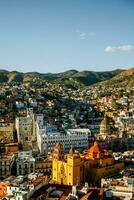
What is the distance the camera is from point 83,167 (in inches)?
633

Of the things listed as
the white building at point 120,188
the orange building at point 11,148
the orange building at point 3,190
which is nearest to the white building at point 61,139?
the orange building at point 11,148

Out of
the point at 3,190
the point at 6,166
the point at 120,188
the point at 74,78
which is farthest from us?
the point at 74,78

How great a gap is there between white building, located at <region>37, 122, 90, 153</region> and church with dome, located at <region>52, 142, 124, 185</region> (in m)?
4.54

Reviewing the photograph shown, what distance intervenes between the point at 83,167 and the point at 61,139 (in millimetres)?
5762

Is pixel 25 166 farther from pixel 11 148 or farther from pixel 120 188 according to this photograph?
pixel 120 188

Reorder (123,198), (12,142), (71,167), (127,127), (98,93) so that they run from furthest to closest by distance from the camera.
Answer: (98,93), (127,127), (12,142), (71,167), (123,198)

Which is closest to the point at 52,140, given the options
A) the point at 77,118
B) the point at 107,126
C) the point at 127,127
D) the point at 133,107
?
the point at 107,126

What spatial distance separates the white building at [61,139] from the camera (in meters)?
21.5

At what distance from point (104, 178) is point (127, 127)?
1303 centimetres

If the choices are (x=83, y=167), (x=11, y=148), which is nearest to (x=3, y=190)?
(x=83, y=167)

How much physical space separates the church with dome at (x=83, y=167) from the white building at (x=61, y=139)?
4.54 m

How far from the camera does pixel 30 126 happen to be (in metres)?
24.3

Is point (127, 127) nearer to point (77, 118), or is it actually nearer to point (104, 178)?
point (77, 118)

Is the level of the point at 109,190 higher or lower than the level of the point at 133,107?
lower
